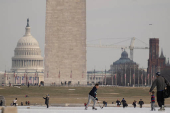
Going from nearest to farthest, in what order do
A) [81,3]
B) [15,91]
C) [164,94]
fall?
1. [164,94]
2. [15,91]
3. [81,3]

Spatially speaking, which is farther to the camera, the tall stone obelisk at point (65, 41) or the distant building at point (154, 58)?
the distant building at point (154, 58)

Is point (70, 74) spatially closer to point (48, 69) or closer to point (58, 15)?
point (48, 69)

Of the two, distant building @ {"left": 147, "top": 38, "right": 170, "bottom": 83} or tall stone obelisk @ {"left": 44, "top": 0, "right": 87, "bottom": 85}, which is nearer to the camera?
tall stone obelisk @ {"left": 44, "top": 0, "right": 87, "bottom": 85}

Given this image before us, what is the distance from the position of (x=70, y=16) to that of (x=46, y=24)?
4.93 meters

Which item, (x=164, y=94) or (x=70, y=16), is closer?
(x=164, y=94)

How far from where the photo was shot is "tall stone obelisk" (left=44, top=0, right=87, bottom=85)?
107125mm

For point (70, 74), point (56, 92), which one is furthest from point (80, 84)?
point (56, 92)

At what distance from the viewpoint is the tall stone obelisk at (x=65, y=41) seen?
351 feet

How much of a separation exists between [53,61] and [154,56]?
8396cm

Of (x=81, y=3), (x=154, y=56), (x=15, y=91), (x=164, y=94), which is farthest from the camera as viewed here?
(x=154, y=56)

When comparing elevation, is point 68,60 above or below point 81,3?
below

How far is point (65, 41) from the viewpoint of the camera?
108 metres

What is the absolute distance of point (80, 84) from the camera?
357ft

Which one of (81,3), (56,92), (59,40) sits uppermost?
(81,3)
